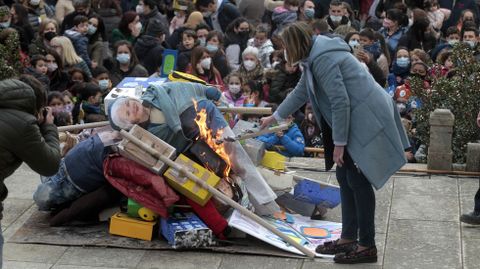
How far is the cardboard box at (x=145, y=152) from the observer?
29.4 ft

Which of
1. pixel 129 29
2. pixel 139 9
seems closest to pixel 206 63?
pixel 129 29

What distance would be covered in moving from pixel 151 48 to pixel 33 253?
7.13 metres

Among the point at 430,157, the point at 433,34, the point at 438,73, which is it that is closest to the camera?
the point at 430,157

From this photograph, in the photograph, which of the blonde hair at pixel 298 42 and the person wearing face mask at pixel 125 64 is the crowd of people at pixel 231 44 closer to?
the person wearing face mask at pixel 125 64

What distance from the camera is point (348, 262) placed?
8.60 m

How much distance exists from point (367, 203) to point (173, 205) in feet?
5.37

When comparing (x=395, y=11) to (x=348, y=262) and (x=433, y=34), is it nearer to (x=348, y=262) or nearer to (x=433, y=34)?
(x=433, y=34)

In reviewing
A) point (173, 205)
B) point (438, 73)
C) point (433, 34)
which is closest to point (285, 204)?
point (173, 205)

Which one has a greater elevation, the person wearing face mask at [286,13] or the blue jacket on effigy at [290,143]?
the blue jacket on effigy at [290,143]

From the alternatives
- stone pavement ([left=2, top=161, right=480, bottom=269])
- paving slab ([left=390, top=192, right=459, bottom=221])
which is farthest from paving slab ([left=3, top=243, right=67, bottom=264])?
paving slab ([left=390, top=192, right=459, bottom=221])

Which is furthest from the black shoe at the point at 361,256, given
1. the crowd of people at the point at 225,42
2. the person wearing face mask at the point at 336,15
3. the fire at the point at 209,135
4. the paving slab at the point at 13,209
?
the person wearing face mask at the point at 336,15

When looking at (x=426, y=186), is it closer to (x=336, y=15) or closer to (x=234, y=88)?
(x=234, y=88)

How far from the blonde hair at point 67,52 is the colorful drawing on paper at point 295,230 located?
19.0 feet

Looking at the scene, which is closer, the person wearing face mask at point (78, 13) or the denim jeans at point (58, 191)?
the denim jeans at point (58, 191)
